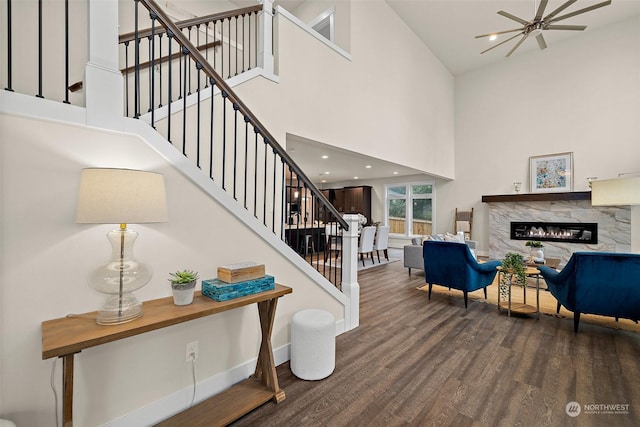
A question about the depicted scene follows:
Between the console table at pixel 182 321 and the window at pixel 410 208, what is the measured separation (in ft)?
26.9

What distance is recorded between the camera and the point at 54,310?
4.36 ft

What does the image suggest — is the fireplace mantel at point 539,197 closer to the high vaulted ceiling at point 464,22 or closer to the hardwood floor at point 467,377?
the high vaulted ceiling at point 464,22

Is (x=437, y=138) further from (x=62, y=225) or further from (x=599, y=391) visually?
(x=62, y=225)

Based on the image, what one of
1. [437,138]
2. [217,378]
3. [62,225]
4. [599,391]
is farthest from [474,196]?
[62,225]

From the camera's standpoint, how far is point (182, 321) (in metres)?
1.40

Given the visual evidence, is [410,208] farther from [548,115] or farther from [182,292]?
[182,292]

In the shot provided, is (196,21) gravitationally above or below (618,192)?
above

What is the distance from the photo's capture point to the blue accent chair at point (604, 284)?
267cm

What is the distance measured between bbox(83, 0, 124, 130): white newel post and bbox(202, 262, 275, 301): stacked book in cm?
103

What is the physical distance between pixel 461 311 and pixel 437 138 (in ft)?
17.6

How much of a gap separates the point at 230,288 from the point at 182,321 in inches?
13.2

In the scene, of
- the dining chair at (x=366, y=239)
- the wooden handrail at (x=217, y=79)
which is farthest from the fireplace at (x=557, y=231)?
the wooden handrail at (x=217, y=79)

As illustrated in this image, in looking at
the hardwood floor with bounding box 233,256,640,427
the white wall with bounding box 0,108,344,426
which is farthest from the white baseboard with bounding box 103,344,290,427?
the hardwood floor with bounding box 233,256,640,427

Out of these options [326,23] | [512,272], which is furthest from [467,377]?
[326,23]
